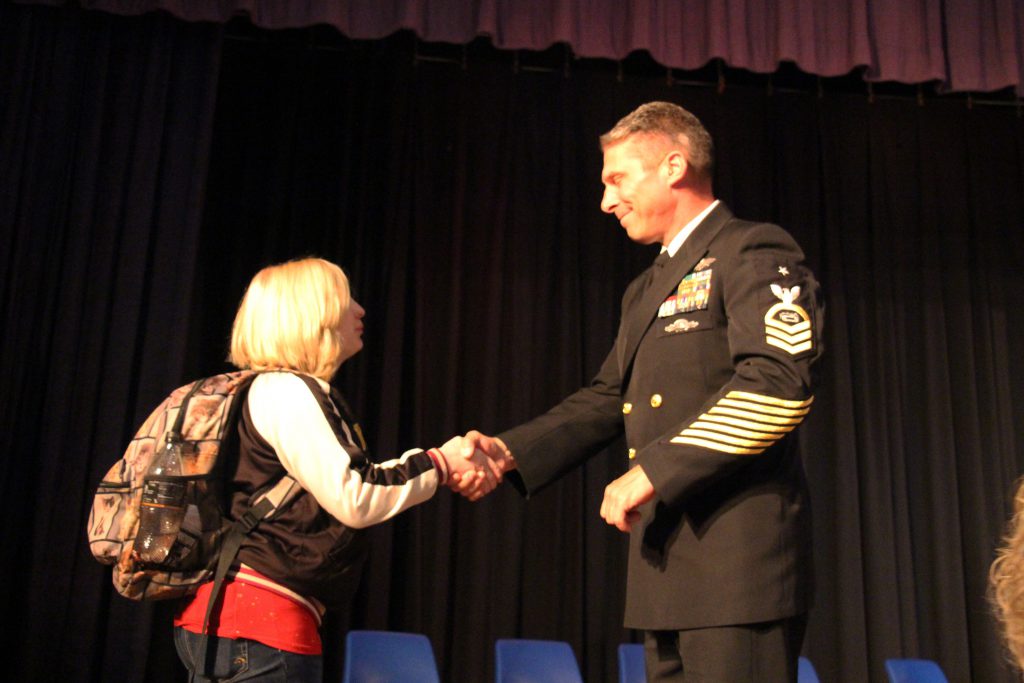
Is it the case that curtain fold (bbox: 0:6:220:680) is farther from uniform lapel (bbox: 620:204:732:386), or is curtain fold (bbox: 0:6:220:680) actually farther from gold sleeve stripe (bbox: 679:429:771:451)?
gold sleeve stripe (bbox: 679:429:771:451)

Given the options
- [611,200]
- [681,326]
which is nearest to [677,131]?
[611,200]

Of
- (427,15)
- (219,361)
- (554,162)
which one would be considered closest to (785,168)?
(554,162)

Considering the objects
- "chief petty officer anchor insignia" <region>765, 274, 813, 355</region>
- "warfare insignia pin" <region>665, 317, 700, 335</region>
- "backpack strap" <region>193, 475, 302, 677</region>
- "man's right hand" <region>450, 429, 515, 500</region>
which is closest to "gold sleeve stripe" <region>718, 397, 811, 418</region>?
"chief petty officer anchor insignia" <region>765, 274, 813, 355</region>

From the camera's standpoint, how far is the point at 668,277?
2381 mm

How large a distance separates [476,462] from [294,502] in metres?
0.60

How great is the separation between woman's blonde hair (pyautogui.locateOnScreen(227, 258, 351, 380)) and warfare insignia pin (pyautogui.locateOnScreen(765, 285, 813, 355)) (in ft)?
3.13

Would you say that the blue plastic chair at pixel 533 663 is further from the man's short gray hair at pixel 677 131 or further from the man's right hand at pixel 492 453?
the man's short gray hair at pixel 677 131

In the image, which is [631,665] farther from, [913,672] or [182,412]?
[182,412]

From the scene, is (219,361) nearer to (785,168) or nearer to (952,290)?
(785,168)

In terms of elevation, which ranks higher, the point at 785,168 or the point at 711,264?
the point at 785,168

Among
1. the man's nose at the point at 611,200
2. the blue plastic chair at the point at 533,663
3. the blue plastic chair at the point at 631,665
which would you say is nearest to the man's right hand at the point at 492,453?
the man's nose at the point at 611,200

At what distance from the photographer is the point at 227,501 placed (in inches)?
87.7

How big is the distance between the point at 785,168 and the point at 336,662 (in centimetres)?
359

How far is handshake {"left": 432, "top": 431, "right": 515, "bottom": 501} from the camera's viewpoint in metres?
2.65
